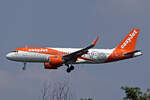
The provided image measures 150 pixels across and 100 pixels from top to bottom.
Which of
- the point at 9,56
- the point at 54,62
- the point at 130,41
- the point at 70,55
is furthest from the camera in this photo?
the point at 130,41

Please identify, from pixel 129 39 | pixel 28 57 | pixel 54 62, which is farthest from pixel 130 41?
pixel 28 57

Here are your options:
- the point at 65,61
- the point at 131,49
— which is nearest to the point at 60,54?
the point at 65,61

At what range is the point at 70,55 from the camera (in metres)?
91.5

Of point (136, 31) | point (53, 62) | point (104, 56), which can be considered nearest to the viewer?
point (53, 62)

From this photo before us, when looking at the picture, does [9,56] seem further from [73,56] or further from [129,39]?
[129,39]

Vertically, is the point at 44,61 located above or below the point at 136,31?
below

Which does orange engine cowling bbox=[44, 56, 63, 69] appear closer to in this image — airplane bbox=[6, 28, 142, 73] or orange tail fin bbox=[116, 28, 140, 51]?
airplane bbox=[6, 28, 142, 73]

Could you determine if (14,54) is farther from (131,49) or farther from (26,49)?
(131,49)

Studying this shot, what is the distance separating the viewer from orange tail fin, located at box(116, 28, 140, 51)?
329ft

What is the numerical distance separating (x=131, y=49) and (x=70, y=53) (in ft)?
47.5

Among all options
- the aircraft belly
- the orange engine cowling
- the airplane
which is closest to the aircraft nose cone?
the airplane

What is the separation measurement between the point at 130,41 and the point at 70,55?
15.4 metres

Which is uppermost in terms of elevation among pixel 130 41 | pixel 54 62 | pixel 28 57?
pixel 130 41

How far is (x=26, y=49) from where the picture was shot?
297 feet
